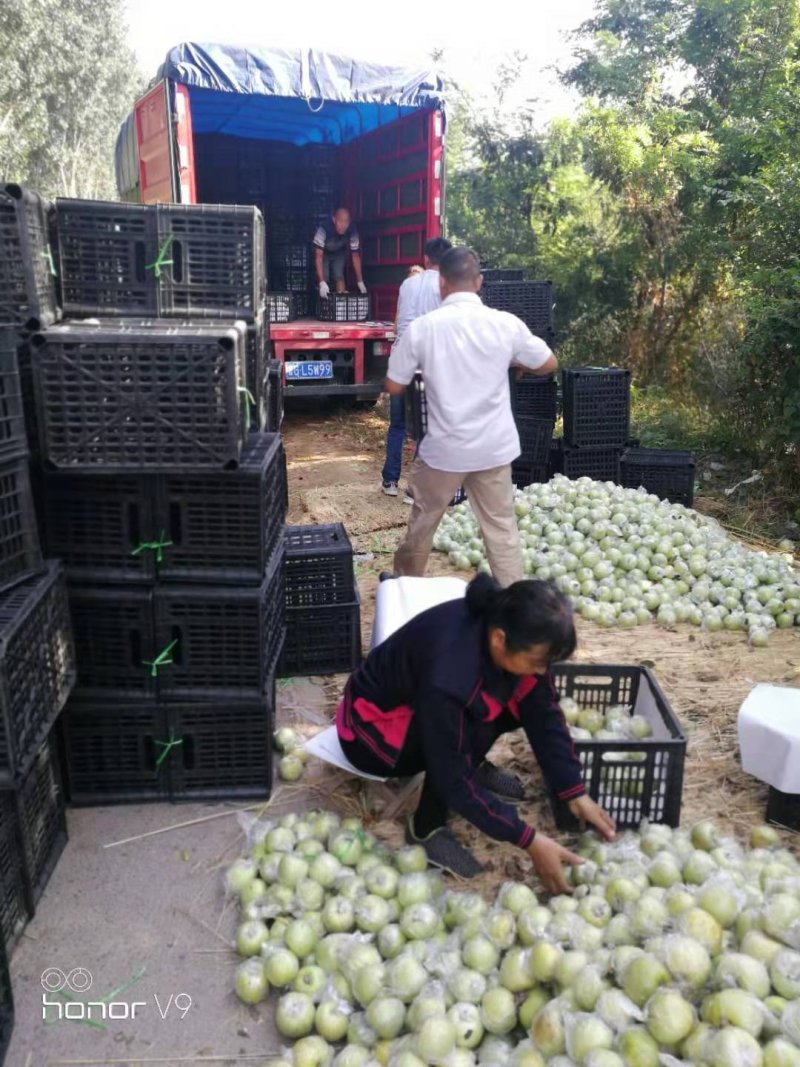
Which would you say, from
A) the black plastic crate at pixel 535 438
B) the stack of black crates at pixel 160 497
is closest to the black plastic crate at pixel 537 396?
the black plastic crate at pixel 535 438

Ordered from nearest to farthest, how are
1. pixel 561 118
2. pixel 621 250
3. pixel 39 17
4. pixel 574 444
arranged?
pixel 574 444
pixel 621 250
pixel 561 118
pixel 39 17

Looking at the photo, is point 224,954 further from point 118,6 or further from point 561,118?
point 118,6

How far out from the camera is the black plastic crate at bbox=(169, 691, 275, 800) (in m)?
3.63

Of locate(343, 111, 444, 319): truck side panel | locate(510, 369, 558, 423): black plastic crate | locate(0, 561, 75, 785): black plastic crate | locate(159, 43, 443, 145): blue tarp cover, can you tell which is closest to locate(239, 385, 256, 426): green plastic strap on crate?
locate(0, 561, 75, 785): black plastic crate

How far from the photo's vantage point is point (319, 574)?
15.8ft

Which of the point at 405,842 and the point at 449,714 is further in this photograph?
the point at 405,842

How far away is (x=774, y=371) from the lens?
8.17m

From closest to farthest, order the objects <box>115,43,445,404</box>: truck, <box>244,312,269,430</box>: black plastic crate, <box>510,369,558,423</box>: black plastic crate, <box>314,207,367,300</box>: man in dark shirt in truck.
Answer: <box>244,312,269,430</box>: black plastic crate → <box>510,369,558,423</box>: black plastic crate → <box>115,43,445,404</box>: truck → <box>314,207,367,300</box>: man in dark shirt in truck

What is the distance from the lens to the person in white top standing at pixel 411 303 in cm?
712

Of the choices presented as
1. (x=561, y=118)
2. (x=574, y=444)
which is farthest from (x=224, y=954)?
(x=561, y=118)

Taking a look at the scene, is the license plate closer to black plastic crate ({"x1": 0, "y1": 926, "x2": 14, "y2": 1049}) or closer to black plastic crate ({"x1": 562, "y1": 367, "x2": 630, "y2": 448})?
black plastic crate ({"x1": 562, "y1": 367, "x2": 630, "y2": 448})

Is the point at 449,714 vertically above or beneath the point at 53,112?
beneath

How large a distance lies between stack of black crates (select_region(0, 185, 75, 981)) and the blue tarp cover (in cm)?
629

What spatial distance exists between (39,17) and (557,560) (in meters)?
32.7
